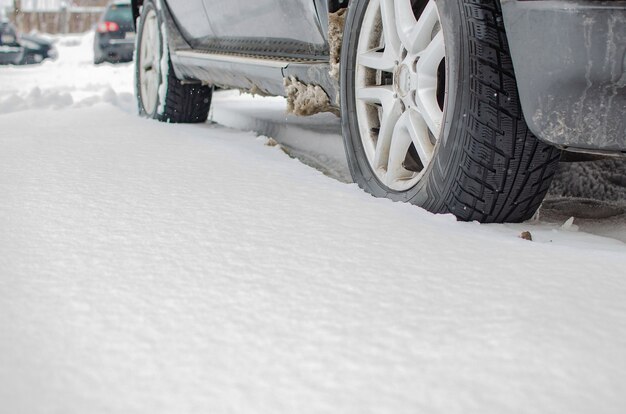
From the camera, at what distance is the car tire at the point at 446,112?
168 centimetres

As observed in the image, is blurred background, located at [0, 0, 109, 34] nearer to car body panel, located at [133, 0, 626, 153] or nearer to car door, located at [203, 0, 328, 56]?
car door, located at [203, 0, 328, 56]

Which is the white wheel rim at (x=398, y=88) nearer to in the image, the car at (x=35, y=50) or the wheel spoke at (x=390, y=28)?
the wheel spoke at (x=390, y=28)

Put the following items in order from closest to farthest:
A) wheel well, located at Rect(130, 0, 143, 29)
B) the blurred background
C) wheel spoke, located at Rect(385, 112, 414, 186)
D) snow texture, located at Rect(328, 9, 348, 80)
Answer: wheel spoke, located at Rect(385, 112, 414, 186), snow texture, located at Rect(328, 9, 348, 80), wheel well, located at Rect(130, 0, 143, 29), the blurred background

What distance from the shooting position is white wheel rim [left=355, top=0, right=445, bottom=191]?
1853mm

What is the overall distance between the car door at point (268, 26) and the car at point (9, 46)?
1020cm

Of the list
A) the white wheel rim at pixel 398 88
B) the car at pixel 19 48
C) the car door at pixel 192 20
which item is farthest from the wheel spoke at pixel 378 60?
the car at pixel 19 48

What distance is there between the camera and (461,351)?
1038mm

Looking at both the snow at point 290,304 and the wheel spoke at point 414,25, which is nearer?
the snow at point 290,304

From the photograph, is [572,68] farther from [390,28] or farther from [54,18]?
[54,18]

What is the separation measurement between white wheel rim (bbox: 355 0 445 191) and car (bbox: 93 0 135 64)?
974 cm

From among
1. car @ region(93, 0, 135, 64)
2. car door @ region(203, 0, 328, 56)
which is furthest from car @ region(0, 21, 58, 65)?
car door @ region(203, 0, 328, 56)

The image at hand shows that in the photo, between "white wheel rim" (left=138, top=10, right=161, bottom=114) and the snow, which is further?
"white wheel rim" (left=138, top=10, right=161, bottom=114)

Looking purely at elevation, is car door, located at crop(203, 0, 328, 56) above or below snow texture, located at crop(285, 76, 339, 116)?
above

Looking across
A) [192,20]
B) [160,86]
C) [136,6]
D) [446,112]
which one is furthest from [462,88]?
[136,6]
